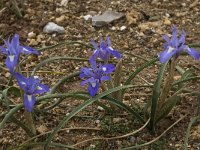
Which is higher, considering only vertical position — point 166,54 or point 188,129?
point 166,54

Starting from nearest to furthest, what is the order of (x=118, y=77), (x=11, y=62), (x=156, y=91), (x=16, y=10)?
(x=11, y=62) → (x=156, y=91) → (x=118, y=77) → (x=16, y=10)

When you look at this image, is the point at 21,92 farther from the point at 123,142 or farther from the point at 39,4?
the point at 39,4

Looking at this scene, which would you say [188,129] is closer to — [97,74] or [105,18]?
[97,74]

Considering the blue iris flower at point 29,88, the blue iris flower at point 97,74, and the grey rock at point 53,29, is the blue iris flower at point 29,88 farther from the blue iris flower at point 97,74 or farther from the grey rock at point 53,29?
the grey rock at point 53,29

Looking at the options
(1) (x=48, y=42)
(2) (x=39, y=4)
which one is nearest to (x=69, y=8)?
(2) (x=39, y=4)

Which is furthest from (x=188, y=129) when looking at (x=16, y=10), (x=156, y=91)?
(x=16, y=10)

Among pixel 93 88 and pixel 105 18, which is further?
pixel 105 18
